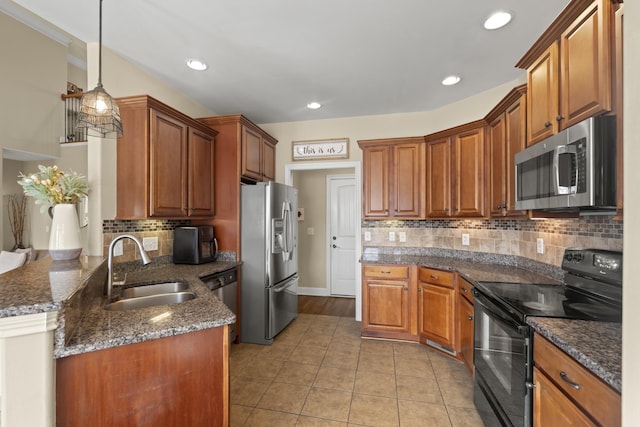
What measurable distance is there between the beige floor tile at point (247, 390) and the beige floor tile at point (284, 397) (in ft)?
0.16

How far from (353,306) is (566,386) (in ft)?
11.6

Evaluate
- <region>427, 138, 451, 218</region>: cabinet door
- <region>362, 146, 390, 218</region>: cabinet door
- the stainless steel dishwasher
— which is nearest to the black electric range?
<region>427, 138, 451, 218</region>: cabinet door

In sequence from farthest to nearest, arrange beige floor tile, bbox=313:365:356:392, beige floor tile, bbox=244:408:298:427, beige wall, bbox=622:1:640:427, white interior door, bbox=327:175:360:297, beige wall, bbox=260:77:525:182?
white interior door, bbox=327:175:360:297 → beige wall, bbox=260:77:525:182 → beige floor tile, bbox=313:365:356:392 → beige floor tile, bbox=244:408:298:427 → beige wall, bbox=622:1:640:427

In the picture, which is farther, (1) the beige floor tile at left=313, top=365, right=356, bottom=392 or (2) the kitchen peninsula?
(1) the beige floor tile at left=313, top=365, right=356, bottom=392

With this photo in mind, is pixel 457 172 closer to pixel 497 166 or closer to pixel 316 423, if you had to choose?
pixel 497 166

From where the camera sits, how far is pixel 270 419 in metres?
1.98

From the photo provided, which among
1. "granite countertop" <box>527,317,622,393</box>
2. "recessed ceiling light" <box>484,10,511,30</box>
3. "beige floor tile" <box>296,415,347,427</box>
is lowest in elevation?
"beige floor tile" <box>296,415,347,427</box>

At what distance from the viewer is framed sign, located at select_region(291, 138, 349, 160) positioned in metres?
4.01

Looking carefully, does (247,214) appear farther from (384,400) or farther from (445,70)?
(445,70)

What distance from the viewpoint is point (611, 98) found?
4.21 feet

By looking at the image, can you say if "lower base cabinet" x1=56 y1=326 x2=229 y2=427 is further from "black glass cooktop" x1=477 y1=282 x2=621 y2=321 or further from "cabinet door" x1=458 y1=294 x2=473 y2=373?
"cabinet door" x1=458 y1=294 x2=473 y2=373

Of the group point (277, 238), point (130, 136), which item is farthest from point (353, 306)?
point (130, 136)

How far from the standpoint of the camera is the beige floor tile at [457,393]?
7.07ft

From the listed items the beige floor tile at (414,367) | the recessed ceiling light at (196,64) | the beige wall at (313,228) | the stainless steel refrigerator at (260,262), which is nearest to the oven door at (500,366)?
the beige floor tile at (414,367)
